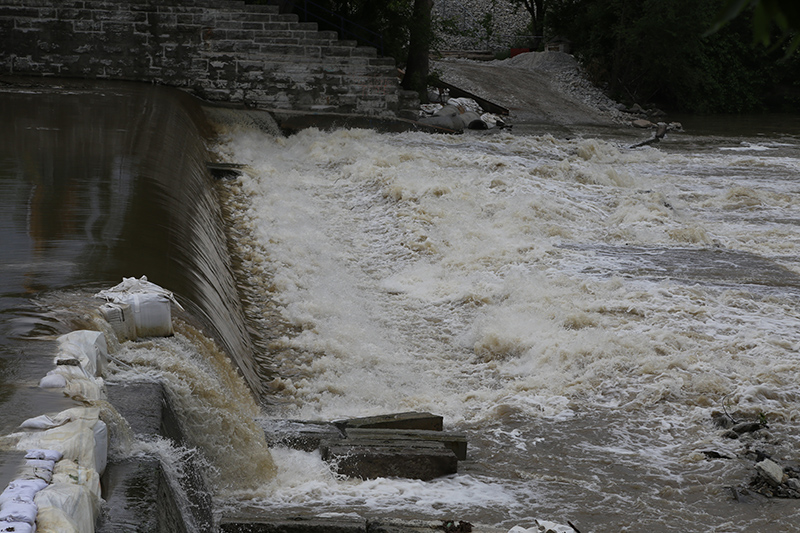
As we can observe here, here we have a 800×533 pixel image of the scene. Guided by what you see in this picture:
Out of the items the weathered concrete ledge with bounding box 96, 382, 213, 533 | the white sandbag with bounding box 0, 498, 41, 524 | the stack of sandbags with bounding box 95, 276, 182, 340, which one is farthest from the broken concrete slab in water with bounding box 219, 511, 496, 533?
the stack of sandbags with bounding box 95, 276, 182, 340

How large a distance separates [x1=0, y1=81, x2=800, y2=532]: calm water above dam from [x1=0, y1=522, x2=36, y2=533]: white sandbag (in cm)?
55

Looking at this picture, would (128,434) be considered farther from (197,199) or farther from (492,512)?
(197,199)

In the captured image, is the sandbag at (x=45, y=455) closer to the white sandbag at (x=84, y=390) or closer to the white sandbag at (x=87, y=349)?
the white sandbag at (x=84, y=390)

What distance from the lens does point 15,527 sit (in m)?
2.61

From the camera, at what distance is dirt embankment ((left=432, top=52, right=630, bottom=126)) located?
2366 cm

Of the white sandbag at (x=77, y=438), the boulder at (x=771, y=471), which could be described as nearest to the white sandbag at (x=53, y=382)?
the white sandbag at (x=77, y=438)

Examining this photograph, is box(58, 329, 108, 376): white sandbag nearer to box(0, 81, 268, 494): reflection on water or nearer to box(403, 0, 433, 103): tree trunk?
box(0, 81, 268, 494): reflection on water

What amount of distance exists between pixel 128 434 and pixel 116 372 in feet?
2.74

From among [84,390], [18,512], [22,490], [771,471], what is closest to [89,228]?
[84,390]

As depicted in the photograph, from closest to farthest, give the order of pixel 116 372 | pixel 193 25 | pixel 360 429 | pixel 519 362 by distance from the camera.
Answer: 1. pixel 116 372
2. pixel 360 429
3. pixel 519 362
4. pixel 193 25

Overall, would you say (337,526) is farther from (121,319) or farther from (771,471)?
(771,471)

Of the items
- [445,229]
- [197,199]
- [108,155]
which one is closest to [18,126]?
[108,155]

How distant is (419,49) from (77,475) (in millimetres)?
18521

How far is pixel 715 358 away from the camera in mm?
6930
